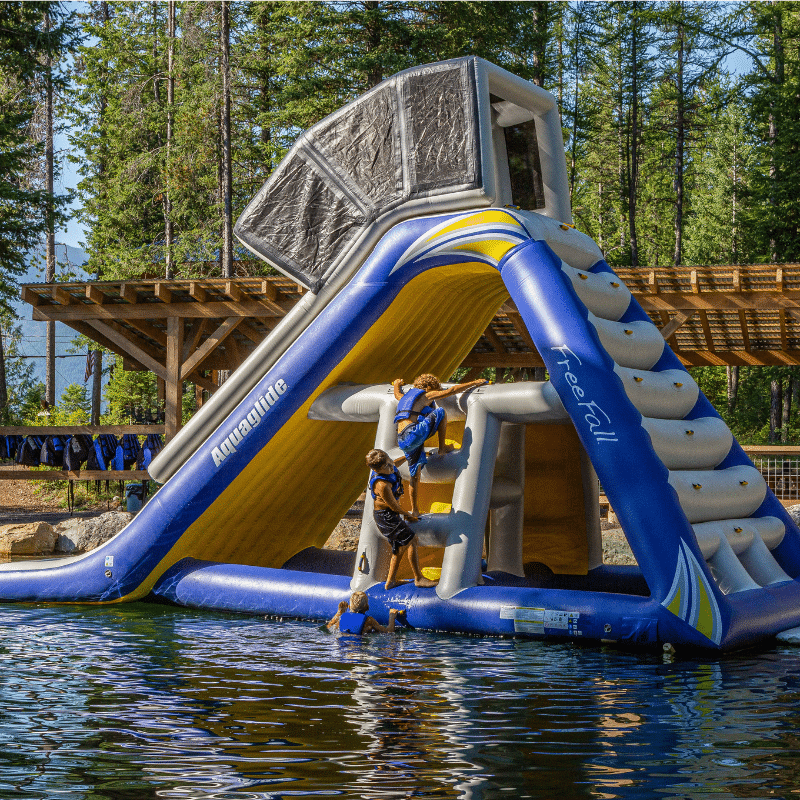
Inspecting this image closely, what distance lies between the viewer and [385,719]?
19.0 ft

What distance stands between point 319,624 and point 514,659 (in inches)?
Result: 95.1

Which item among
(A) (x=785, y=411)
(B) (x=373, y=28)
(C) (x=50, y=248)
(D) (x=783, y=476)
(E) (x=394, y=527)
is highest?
(B) (x=373, y=28)

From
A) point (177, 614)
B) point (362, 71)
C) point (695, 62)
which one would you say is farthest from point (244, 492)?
point (695, 62)

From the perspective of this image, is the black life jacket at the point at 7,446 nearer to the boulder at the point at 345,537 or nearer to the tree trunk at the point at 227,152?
the boulder at the point at 345,537

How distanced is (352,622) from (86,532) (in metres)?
8.63

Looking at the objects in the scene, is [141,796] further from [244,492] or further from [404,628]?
[244,492]

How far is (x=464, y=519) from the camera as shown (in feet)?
29.9

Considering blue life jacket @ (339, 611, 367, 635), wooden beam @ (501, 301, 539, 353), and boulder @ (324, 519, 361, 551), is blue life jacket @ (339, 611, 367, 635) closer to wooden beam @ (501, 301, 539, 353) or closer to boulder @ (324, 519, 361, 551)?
boulder @ (324, 519, 361, 551)

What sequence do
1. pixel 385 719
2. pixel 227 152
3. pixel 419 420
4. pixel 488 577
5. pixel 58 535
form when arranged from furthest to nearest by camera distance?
1. pixel 227 152
2. pixel 58 535
3. pixel 488 577
4. pixel 419 420
5. pixel 385 719

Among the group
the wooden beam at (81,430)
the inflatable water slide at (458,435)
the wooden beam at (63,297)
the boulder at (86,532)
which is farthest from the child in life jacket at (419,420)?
the wooden beam at (63,297)

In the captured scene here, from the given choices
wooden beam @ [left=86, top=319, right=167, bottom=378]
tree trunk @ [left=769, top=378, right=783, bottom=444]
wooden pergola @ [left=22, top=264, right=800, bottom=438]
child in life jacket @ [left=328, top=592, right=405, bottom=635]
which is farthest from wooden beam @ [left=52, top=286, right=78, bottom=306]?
tree trunk @ [left=769, top=378, right=783, bottom=444]

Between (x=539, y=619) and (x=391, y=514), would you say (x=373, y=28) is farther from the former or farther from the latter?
(x=539, y=619)

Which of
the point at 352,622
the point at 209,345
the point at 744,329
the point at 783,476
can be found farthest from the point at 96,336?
the point at 352,622

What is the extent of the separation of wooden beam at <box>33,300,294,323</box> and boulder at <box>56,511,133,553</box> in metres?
4.06
